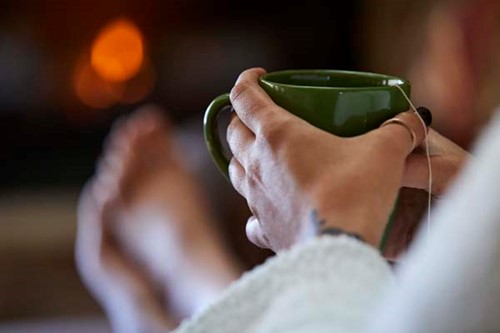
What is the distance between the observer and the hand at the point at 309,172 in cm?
42

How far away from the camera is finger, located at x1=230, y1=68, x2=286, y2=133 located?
502 millimetres

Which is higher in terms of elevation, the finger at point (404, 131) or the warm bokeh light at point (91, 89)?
the finger at point (404, 131)

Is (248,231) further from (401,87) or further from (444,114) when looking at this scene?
(444,114)

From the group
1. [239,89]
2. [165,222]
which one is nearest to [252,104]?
[239,89]

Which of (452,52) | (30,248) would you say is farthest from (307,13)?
(30,248)

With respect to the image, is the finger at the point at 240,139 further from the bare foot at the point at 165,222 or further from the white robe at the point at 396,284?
the bare foot at the point at 165,222

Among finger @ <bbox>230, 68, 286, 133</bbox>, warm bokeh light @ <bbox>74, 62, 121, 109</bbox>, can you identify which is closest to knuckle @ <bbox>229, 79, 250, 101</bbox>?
finger @ <bbox>230, 68, 286, 133</bbox>

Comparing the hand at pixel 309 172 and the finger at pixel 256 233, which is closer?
the hand at pixel 309 172

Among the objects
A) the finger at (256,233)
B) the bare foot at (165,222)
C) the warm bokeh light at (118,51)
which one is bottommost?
the bare foot at (165,222)

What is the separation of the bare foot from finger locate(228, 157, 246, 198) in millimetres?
781

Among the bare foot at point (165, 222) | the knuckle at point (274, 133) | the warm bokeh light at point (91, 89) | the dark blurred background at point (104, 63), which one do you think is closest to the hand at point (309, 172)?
the knuckle at point (274, 133)

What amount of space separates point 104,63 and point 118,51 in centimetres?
6

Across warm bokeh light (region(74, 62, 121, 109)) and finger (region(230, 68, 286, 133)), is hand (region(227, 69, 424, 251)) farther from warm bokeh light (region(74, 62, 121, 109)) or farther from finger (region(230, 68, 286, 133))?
warm bokeh light (region(74, 62, 121, 109))

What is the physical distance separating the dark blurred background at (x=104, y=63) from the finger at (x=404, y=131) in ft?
6.05
